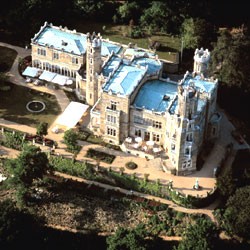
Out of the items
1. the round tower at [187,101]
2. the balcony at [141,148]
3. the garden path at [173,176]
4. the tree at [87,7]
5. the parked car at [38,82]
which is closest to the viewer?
the round tower at [187,101]

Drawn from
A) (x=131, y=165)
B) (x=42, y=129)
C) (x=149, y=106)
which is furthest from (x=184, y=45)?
(x=42, y=129)

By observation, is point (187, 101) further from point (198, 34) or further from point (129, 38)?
point (129, 38)

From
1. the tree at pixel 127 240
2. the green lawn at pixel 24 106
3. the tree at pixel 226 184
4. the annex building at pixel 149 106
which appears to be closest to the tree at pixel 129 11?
the annex building at pixel 149 106

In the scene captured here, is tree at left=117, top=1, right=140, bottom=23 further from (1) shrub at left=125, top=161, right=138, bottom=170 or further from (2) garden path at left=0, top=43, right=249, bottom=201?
(1) shrub at left=125, top=161, right=138, bottom=170

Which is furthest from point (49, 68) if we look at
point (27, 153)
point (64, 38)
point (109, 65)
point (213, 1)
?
point (213, 1)

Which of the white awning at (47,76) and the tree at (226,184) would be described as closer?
the tree at (226,184)

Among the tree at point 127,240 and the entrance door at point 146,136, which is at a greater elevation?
the entrance door at point 146,136

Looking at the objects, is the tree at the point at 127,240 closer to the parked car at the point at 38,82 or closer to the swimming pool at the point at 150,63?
the swimming pool at the point at 150,63
